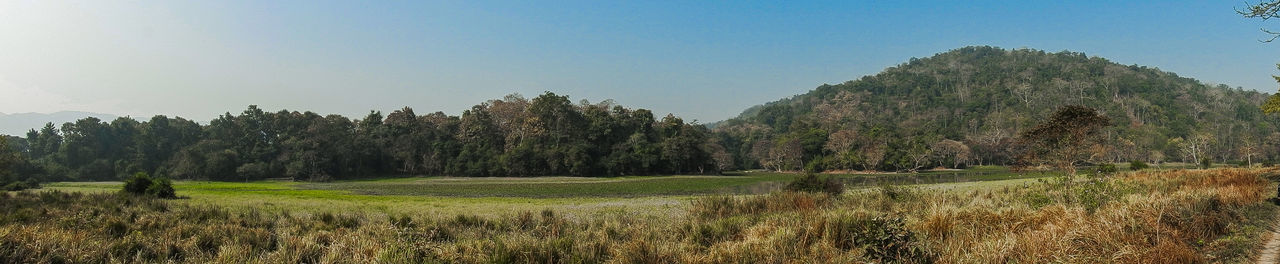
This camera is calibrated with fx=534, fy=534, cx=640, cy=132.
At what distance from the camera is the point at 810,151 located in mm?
86688

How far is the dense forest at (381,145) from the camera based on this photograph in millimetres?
63594

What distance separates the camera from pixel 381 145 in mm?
75688

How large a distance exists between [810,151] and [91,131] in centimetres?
9645

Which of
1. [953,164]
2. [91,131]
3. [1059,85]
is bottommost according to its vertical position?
[953,164]

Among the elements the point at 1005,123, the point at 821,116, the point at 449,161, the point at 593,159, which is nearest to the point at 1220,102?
the point at 1005,123

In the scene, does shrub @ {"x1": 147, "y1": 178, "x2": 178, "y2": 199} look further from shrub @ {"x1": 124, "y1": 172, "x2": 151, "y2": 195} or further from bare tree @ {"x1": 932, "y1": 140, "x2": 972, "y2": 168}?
bare tree @ {"x1": 932, "y1": 140, "x2": 972, "y2": 168}

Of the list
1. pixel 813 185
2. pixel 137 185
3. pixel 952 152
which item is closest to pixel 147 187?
pixel 137 185

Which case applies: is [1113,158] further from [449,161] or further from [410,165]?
[410,165]

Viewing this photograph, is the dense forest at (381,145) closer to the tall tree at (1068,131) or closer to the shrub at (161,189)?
the shrub at (161,189)

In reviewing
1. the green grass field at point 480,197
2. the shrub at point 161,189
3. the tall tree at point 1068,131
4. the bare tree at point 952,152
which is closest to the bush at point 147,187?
the shrub at point 161,189

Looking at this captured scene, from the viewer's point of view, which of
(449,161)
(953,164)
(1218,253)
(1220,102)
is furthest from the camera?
(1220,102)

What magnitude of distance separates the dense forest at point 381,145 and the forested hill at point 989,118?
21583mm

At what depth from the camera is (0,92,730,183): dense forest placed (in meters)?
63.6

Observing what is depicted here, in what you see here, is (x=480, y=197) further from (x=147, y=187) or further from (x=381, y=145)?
(x=381, y=145)
